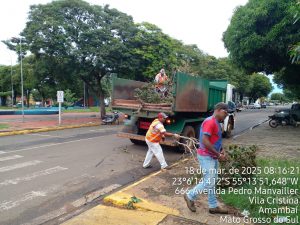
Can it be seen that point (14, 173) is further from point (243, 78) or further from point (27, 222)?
point (243, 78)

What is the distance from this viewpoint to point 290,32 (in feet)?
42.8

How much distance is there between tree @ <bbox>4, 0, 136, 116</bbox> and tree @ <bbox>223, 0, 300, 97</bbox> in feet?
26.0

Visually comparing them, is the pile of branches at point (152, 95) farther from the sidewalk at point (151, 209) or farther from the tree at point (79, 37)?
the tree at point (79, 37)

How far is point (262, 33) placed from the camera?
46.6 ft

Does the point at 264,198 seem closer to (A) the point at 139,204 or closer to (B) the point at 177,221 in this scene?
(B) the point at 177,221

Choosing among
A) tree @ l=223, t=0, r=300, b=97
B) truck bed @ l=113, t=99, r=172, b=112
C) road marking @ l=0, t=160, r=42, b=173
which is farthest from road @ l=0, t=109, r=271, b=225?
tree @ l=223, t=0, r=300, b=97

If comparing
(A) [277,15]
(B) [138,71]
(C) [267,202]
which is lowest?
(C) [267,202]

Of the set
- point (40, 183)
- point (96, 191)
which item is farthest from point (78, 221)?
point (40, 183)

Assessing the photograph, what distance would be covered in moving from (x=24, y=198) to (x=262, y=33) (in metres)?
12.8

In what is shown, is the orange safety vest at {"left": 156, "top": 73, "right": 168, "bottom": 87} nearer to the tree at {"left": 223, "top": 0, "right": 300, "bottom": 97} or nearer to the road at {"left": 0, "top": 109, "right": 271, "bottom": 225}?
the road at {"left": 0, "top": 109, "right": 271, "bottom": 225}

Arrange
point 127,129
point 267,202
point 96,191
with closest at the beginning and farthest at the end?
1. point 267,202
2. point 96,191
3. point 127,129

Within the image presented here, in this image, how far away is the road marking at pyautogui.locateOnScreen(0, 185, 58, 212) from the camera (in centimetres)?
497

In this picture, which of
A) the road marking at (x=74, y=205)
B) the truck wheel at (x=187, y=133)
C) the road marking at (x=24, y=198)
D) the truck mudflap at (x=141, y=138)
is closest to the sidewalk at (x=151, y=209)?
the road marking at (x=74, y=205)

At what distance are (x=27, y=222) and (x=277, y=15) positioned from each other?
518 inches
